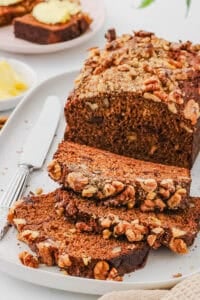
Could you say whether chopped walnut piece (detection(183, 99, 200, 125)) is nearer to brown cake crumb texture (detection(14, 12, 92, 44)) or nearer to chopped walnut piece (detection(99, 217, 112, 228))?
chopped walnut piece (detection(99, 217, 112, 228))

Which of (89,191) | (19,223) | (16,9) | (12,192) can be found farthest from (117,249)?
(16,9)

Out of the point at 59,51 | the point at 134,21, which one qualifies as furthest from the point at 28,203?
the point at 134,21

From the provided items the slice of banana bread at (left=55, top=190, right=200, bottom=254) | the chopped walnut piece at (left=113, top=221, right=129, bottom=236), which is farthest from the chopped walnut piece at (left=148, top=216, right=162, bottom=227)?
the chopped walnut piece at (left=113, top=221, right=129, bottom=236)

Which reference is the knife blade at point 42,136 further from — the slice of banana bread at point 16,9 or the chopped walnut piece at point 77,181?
the slice of banana bread at point 16,9

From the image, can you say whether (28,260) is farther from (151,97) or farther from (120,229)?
(151,97)

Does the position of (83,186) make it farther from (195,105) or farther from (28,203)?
(195,105)

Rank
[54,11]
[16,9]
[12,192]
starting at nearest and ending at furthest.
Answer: [12,192] → [54,11] → [16,9]
